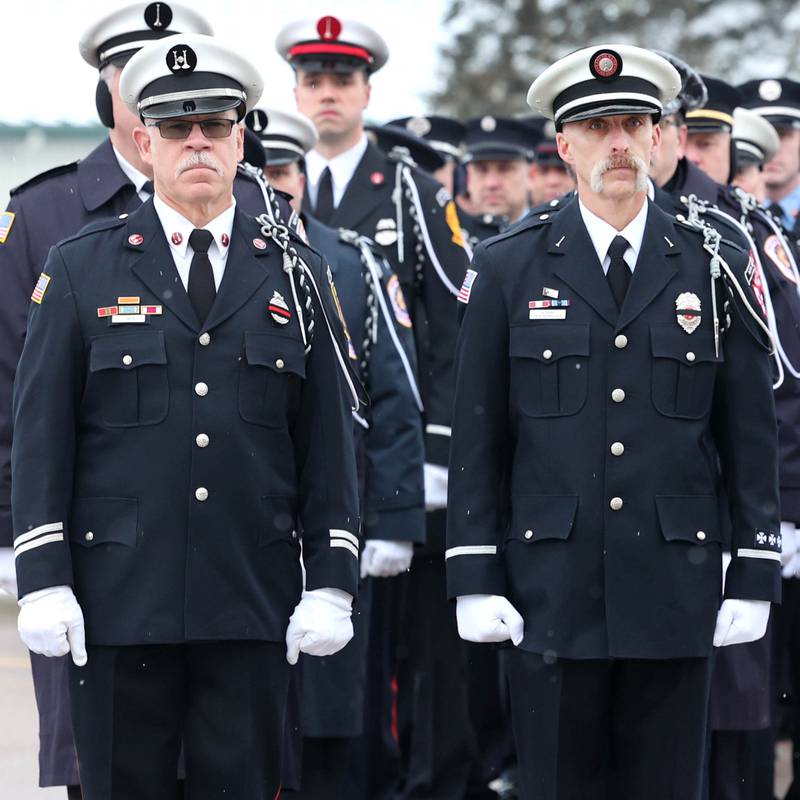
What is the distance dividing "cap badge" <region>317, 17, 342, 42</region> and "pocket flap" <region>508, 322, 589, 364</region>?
9.21 ft

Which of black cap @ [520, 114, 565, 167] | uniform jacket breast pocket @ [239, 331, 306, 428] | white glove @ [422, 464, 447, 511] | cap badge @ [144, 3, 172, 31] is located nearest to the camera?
uniform jacket breast pocket @ [239, 331, 306, 428]

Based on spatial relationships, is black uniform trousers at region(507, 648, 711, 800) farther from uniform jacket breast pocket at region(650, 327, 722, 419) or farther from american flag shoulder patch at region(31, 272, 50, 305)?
american flag shoulder patch at region(31, 272, 50, 305)

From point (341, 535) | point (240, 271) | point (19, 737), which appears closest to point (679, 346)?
point (341, 535)

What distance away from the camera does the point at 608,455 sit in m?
4.39

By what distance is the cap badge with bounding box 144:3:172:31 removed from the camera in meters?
5.20

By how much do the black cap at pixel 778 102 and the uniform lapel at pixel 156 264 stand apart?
4801mm

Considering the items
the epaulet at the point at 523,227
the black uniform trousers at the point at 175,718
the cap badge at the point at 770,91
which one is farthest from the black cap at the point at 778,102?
the black uniform trousers at the point at 175,718

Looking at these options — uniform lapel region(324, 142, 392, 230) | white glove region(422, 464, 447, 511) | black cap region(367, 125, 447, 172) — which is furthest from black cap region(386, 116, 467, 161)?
white glove region(422, 464, 447, 511)

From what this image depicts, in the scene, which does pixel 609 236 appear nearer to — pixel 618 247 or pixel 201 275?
pixel 618 247

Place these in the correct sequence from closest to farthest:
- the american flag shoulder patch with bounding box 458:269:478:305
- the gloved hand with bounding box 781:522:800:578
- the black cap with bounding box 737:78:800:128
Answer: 1. the american flag shoulder patch with bounding box 458:269:478:305
2. the gloved hand with bounding box 781:522:800:578
3. the black cap with bounding box 737:78:800:128

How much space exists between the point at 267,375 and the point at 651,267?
3.22ft

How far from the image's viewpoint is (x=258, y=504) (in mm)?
4281

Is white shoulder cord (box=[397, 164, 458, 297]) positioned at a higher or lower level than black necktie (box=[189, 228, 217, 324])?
higher

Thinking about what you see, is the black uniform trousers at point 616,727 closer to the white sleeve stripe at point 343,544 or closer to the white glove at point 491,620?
the white glove at point 491,620
